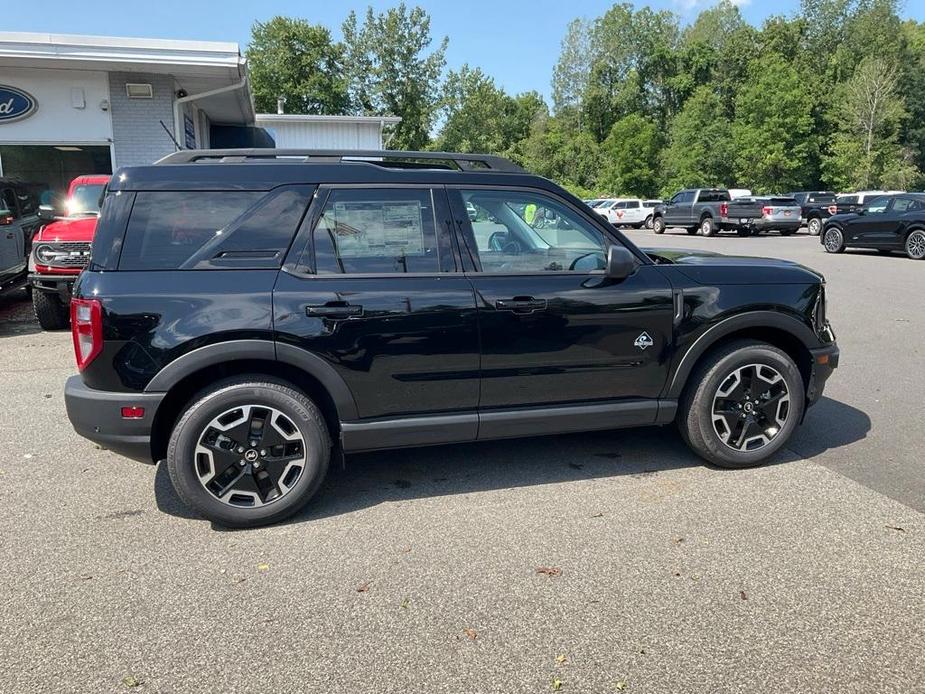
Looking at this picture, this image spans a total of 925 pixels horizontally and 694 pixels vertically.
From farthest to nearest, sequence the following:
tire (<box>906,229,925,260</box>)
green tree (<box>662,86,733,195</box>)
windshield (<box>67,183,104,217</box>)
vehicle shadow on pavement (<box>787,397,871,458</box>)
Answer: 1. green tree (<box>662,86,733,195</box>)
2. tire (<box>906,229,925,260</box>)
3. windshield (<box>67,183,104,217</box>)
4. vehicle shadow on pavement (<box>787,397,871,458</box>)

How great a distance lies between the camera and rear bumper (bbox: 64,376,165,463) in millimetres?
3422

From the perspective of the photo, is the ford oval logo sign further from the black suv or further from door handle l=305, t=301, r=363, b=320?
door handle l=305, t=301, r=363, b=320

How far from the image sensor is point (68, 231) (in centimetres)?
878

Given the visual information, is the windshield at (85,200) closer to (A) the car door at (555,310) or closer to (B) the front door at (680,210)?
(A) the car door at (555,310)

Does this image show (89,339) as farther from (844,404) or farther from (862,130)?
(862,130)

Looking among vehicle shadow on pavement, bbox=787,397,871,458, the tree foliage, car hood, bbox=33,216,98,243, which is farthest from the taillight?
the tree foliage

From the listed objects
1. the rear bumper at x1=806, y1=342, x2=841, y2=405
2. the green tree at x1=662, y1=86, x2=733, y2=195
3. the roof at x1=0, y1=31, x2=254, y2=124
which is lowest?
the rear bumper at x1=806, y1=342, x2=841, y2=405

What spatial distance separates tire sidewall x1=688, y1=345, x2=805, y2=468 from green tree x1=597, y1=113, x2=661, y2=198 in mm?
54311

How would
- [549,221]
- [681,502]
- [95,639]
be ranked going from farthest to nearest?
[549,221], [681,502], [95,639]

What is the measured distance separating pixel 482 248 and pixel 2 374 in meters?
5.46

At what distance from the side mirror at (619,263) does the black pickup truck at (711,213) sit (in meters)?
24.5

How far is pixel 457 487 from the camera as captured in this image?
409 cm

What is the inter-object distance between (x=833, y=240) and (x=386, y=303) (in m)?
19.1

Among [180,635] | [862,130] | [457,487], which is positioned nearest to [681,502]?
[457,487]
